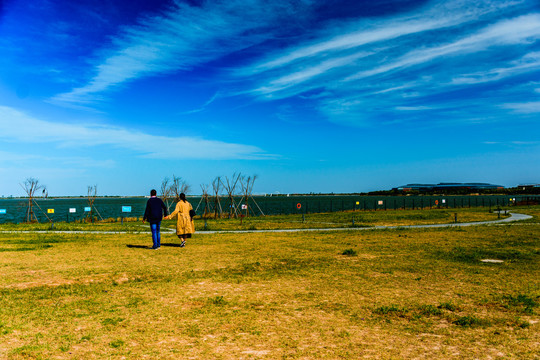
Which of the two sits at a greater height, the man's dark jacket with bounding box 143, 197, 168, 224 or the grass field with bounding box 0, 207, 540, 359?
the man's dark jacket with bounding box 143, 197, 168, 224

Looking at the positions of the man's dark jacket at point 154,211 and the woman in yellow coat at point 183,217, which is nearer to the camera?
the man's dark jacket at point 154,211

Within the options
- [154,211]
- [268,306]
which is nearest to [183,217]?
[154,211]

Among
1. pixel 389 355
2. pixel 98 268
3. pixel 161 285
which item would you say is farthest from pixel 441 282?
pixel 98 268

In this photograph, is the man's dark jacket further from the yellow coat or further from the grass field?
the grass field

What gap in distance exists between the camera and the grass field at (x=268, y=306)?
5520 millimetres

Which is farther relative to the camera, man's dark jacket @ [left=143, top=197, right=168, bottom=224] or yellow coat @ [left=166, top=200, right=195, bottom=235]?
yellow coat @ [left=166, top=200, right=195, bottom=235]

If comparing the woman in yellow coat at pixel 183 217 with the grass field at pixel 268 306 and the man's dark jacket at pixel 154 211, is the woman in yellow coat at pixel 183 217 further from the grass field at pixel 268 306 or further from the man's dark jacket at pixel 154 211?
the grass field at pixel 268 306

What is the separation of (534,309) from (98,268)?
33.9ft

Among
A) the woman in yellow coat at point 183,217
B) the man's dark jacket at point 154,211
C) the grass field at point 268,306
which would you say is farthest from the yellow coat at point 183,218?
the grass field at point 268,306

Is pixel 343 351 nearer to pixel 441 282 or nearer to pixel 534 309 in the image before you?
pixel 534 309

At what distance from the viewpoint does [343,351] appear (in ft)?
17.7

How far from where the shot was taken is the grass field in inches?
217

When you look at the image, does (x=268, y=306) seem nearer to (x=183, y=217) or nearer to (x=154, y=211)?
(x=154, y=211)

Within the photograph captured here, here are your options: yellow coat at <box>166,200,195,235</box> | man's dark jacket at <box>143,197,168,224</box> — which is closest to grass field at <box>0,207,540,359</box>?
man's dark jacket at <box>143,197,168,224</box>
